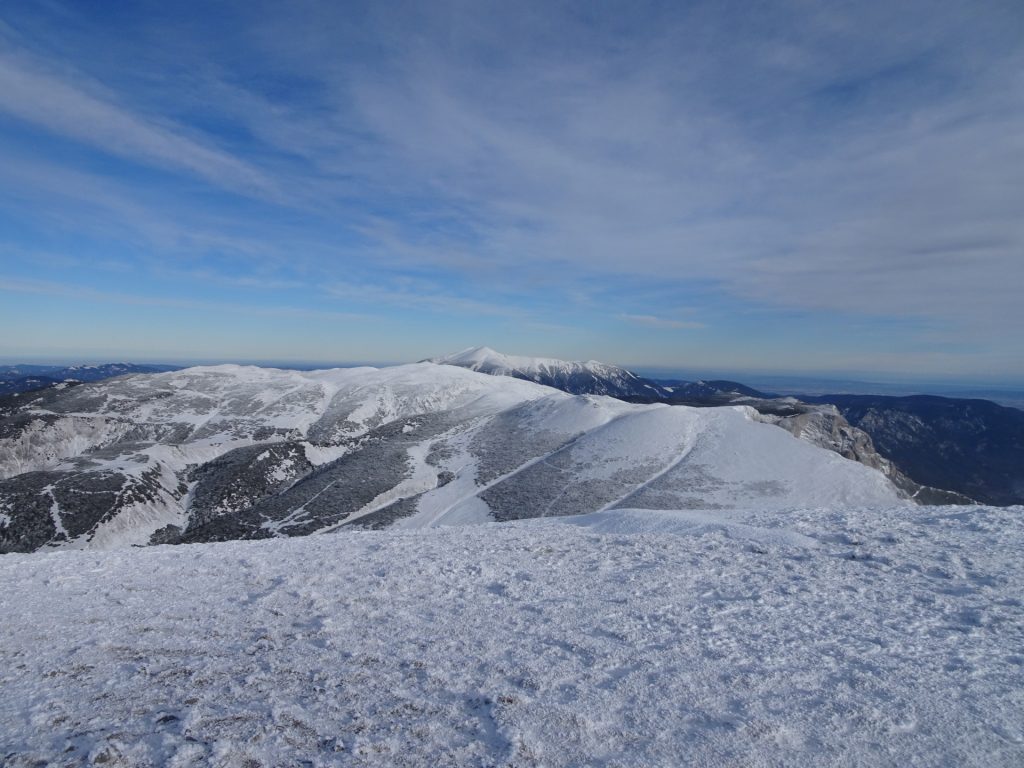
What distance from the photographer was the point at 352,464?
244 feet

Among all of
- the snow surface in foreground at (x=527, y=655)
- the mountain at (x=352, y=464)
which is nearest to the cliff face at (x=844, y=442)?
the mountain at (x=352, y=464)

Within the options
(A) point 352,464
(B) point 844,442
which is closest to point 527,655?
(A) point 352,464

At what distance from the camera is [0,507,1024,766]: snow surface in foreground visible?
628cm

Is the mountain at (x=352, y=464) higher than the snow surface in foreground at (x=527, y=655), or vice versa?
the snow surface in foreground at (x=527, y=655)

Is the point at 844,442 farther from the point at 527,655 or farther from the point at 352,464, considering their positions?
the point at 527,655

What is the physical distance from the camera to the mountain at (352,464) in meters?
56.2

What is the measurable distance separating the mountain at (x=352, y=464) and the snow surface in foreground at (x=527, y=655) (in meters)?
38.6

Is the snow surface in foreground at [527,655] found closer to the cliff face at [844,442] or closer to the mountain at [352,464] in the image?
the mountain at [352,464]

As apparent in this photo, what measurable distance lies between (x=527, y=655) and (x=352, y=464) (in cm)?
7057

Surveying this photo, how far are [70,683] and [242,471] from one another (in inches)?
2832

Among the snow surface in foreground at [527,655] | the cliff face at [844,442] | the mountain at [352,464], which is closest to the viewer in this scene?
the snow surface in foreground at [527,655]

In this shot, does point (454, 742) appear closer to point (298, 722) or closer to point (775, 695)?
point (298, 722)

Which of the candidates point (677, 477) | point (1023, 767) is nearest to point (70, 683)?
point (1023, 767)

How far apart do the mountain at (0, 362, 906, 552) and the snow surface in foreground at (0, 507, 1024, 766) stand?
1519 inches
